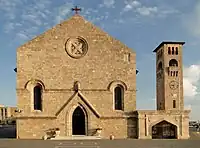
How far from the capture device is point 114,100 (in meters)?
35.6

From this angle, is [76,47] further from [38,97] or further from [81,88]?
[38,97]

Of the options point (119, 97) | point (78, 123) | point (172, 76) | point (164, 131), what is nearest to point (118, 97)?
point (119, 97)

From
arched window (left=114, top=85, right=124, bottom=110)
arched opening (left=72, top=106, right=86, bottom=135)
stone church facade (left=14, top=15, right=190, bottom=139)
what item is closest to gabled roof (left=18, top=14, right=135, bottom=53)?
stone church facade (left=14, top=15, right=190, bottom=139)

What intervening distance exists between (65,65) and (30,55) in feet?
12.9

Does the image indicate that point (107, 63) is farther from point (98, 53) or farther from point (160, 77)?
point (160, 77)

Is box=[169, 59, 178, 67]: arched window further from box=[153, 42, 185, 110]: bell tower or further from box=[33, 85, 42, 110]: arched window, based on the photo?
box=[33, 85, 42, 110]: arched window

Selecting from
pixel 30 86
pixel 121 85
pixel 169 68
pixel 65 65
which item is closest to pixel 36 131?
pixel 30 86

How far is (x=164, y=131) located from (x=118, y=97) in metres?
7.12

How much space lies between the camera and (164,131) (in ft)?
124

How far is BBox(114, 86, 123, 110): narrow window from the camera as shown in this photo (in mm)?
35812

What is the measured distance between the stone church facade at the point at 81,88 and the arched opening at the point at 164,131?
17 cm

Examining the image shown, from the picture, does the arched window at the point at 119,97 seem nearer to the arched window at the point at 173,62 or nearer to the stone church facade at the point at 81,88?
the stone church facade at the point at 81,88

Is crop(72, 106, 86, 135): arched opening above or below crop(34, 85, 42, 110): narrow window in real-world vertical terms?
below

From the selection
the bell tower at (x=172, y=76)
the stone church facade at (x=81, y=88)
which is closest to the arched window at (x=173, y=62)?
the bell tower at (x=172, y=76)
